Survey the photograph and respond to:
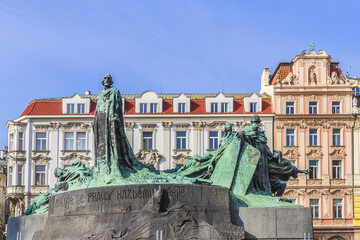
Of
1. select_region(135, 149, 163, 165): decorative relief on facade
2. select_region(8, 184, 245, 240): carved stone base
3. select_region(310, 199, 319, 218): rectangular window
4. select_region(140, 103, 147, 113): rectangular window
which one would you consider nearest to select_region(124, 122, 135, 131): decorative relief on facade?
select_region(140, 103, 147, 113): rectangular window

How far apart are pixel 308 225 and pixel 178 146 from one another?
114ft

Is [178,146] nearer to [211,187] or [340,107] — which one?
[340,107]

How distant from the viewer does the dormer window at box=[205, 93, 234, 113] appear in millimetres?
53844

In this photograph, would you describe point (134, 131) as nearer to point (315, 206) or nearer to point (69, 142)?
point (69, 142)

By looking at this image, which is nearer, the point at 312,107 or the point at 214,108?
the point at 312,107

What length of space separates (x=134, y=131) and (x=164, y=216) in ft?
117

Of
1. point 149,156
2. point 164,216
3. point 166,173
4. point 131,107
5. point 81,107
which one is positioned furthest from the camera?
point 81,107

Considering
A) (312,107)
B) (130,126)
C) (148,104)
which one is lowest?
(130,126)

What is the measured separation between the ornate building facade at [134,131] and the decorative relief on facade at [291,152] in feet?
3.60

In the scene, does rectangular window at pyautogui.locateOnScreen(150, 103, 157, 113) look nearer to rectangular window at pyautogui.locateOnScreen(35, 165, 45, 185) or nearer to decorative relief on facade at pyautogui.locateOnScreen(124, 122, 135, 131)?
decorative relief on facade at pyautogui.locateOnScreen(124, 122, 135, 131)

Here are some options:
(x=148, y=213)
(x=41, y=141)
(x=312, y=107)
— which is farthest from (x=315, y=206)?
(x=148, y=213)

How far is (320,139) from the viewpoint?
53.2 metres

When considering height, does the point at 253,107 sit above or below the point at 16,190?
above

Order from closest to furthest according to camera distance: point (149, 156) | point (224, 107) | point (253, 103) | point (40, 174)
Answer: point (149, 156)
point (40, 174)
point (253, 103)
point (224, 107)
